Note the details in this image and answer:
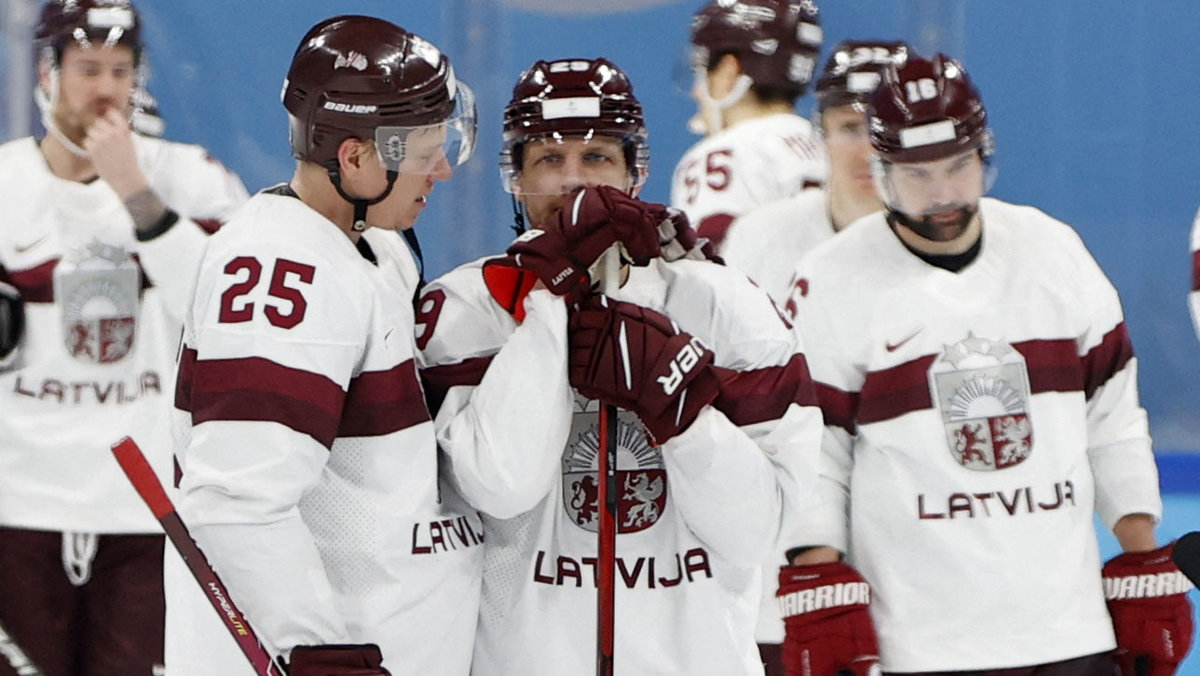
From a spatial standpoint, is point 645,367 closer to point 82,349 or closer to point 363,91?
point 363,91

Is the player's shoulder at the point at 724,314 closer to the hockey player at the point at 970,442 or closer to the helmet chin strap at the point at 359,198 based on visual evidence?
the helmet chin strap at the point at 359,198

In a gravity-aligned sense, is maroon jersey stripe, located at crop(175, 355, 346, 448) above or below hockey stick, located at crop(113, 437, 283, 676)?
above

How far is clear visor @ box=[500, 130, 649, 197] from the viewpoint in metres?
2.32

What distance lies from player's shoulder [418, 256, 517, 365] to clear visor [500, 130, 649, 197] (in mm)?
146

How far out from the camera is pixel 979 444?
8.87 feet

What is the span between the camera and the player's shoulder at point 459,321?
2.22 m

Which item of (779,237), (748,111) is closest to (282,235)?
(779,237)

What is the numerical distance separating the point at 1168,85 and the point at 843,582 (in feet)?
13.7

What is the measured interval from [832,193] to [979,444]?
106cm

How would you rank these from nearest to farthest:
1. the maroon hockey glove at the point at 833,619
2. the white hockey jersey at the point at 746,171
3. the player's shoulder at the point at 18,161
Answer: the maroon hockey glove at the point at 833,619, the player's shoulder at the point at 18,161, the white hockey jersey at the point at 746,171

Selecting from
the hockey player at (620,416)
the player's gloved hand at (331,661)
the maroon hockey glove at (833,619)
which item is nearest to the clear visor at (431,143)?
the hockey player at (620,416)

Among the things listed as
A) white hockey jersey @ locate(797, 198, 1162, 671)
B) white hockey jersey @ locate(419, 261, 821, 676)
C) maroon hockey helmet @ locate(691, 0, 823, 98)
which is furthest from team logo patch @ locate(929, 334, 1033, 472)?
maroon hockey helmet @ locate(691, 0, 823, 98)

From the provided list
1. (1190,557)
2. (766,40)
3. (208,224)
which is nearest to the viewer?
(1190,557)

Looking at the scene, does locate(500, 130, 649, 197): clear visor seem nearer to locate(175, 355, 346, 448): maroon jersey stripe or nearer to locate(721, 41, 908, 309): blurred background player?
locate(175, 355, 346, 448): maroon jersey stripe
